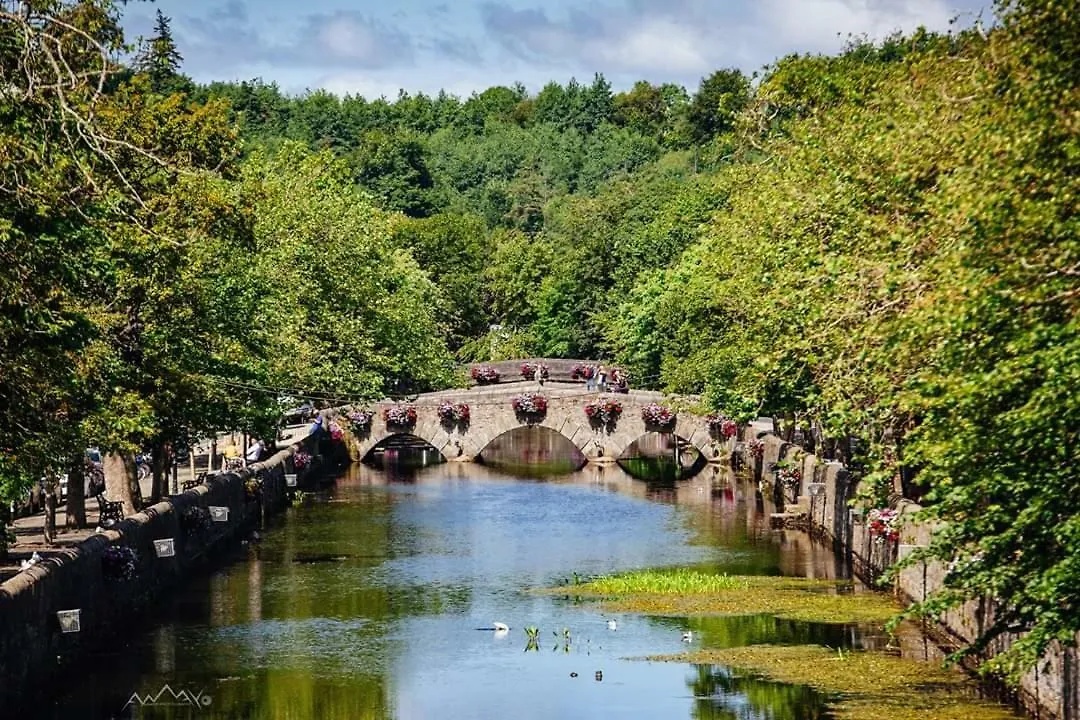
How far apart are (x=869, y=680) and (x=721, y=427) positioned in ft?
146

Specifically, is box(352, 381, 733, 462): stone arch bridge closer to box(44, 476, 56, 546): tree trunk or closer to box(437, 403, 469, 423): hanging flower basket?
box(437, 403, 469, 423): hanging flower basket

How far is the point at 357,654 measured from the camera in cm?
3669

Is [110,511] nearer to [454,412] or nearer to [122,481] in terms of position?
[122,481]

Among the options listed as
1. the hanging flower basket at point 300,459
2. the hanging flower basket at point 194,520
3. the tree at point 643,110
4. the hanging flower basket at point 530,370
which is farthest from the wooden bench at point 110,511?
the tree at point 643,110

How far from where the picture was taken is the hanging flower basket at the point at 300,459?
66.9 metres

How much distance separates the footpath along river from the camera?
3256 centimetres

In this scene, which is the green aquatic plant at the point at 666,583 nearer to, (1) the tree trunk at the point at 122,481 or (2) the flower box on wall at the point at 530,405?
(1) the tree trunk at the point at 122,481

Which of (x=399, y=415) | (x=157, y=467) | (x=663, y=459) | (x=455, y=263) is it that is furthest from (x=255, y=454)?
(x=455, y=263)

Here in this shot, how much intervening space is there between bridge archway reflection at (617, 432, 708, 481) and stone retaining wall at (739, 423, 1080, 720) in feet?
10.9

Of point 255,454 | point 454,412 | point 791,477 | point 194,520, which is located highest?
point 454,412

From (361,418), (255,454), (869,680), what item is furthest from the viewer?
(361,418)

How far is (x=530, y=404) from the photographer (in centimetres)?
7950

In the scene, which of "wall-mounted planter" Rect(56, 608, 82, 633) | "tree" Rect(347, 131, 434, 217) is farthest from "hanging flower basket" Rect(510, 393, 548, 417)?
"tree" Rect(347, 131, 434, 217)

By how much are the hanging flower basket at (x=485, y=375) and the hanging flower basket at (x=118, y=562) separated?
172 ft
